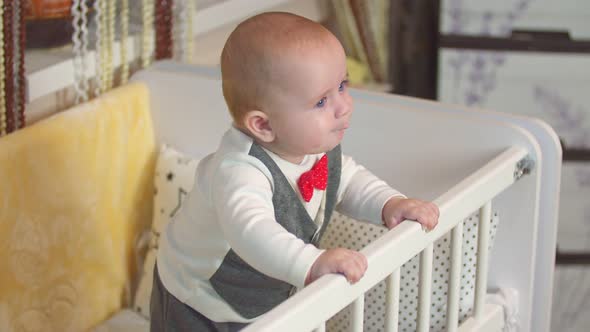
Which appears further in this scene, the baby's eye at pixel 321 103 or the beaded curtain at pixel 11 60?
the beaded curtain at pixel 11 60

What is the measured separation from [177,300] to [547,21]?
1.19m

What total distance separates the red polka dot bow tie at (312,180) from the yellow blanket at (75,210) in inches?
19.0

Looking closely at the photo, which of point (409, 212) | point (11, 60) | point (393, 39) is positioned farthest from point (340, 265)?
point (393, 39)

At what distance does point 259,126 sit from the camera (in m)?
1.13

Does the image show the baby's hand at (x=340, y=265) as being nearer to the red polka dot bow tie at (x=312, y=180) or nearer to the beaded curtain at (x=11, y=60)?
the red polka dot bow tie at (x=312, y=180)

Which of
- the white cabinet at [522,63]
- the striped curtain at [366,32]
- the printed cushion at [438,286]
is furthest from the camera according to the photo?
the striped curtain at [366,32]

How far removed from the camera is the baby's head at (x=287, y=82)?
3.54 feet

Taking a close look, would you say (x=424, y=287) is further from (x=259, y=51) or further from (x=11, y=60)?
(x=11, y=60)

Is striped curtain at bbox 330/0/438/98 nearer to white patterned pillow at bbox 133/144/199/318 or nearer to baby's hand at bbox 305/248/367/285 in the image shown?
white patterned pillow at bbox 133/144/199/318

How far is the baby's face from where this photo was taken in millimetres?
1085

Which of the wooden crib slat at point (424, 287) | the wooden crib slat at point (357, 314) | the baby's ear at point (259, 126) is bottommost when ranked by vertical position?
the wooden crib slat at point (424, 287)

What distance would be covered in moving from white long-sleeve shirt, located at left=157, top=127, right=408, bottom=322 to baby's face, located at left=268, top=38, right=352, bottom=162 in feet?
0.18

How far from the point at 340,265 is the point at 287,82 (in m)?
0.21

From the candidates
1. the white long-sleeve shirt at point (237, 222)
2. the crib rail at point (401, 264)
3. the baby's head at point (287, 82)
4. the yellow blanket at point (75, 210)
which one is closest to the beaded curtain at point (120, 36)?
the yellow blanket at point (75, 210)
